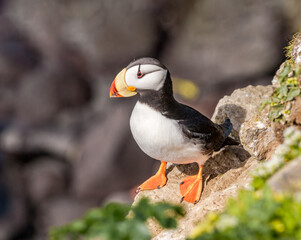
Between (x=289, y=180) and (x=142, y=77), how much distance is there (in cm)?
179

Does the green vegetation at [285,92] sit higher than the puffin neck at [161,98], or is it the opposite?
the puffin neck at [161,98]

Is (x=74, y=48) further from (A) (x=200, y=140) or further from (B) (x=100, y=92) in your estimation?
(A) (x=200, y=140)

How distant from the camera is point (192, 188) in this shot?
3854mm

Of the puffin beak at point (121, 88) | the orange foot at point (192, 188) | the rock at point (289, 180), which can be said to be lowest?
the rock at point (289, 180)

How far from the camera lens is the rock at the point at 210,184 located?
316 cm

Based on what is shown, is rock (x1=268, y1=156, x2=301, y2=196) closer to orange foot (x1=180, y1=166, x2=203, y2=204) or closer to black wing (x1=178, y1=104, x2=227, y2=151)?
black wing (x1=178, y1=104, x2=227, y2=151)

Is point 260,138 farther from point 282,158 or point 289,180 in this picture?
point 289,180

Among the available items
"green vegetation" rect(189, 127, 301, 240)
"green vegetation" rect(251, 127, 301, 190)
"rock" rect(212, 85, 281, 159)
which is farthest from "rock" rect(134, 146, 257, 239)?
"green vegetation" rect(189, 127, 301, 240)

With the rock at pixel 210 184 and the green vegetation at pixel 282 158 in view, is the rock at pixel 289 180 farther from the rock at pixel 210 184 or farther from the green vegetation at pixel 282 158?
the rock at pixel 210 184

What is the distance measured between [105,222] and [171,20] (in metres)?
12.2

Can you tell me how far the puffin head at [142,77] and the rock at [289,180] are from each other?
164 centimetres

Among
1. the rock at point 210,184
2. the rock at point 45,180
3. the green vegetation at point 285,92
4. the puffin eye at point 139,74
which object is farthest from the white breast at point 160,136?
the rock at point 45,180

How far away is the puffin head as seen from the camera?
137 inches

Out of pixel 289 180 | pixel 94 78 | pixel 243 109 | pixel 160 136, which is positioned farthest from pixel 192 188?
pixel 94 78
